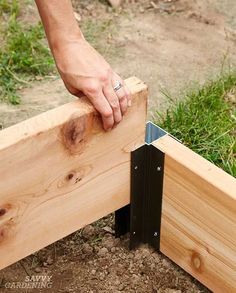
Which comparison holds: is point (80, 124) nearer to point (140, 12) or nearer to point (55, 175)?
point (55, 175)

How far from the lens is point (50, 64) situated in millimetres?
3352

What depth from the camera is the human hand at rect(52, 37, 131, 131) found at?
200cm

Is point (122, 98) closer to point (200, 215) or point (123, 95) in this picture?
point (123, 95)

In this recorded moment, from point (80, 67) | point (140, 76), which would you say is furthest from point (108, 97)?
point (140, 76)

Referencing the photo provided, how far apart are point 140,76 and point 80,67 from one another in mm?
1343

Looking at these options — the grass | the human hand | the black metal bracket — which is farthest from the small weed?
the human hand

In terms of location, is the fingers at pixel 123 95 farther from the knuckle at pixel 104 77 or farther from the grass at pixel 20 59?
the grass at pixel 20 59

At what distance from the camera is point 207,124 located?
282 cm

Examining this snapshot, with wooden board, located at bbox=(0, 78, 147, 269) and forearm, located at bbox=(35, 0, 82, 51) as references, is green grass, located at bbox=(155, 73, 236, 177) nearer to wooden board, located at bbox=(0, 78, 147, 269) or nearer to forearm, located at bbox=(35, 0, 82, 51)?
wooden board, located at bbox=(0, 78, 147, 269)

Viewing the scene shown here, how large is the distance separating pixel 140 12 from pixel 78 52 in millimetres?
1846

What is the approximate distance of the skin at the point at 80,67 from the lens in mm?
2000

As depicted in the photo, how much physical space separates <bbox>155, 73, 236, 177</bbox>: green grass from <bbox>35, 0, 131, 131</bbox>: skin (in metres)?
0.75

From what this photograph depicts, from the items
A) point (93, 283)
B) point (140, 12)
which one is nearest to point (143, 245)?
point (93, 283)

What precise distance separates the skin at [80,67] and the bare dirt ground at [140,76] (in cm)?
61
